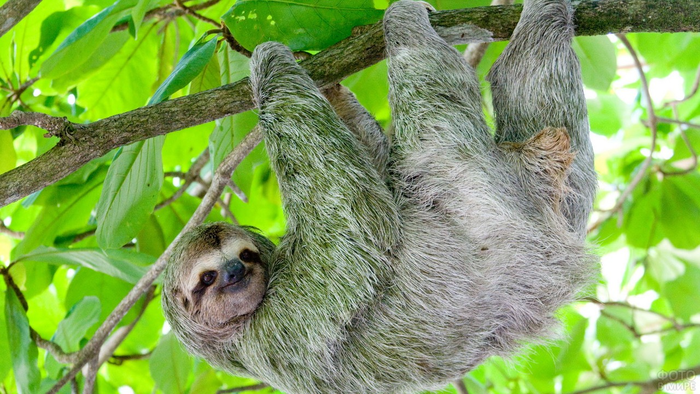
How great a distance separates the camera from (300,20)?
444cm

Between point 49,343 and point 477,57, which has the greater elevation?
point 477,57

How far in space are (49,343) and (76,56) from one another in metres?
2.52

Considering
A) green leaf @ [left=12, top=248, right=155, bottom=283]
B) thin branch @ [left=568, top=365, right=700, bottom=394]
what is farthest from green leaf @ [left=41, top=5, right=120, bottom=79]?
thin branch @ [left=568, top=365, right=700, bottom=394]

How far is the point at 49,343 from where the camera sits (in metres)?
5.34

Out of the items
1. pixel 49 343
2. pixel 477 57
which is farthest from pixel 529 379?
pixel 49 343

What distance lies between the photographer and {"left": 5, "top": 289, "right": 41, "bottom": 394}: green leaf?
478 cm

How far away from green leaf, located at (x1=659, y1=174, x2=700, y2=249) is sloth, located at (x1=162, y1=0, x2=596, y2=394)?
9.69 ft

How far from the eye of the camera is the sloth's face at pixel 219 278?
427cm

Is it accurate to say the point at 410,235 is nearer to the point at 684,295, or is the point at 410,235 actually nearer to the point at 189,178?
the point at 189,178

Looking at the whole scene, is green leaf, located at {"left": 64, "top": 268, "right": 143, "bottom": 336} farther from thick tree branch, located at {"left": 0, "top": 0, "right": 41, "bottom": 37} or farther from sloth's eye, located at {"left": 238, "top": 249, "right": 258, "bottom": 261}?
thick tree branch, located at {"left": 0, "top": 0, "right": 41, "bottom": 37}

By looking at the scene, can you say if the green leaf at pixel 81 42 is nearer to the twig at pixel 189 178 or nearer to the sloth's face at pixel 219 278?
the sloth's face at pixel 219 278

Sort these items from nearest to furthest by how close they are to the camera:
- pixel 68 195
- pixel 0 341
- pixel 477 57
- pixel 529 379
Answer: pixel 0 341 → pixel 68 195 → pixel 477 57 → pixel 529 379

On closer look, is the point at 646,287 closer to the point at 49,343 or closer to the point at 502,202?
the point at 502,202

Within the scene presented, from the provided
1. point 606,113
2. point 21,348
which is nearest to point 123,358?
point 21,348
